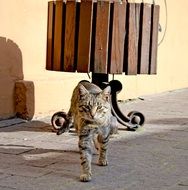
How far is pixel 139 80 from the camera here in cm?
936

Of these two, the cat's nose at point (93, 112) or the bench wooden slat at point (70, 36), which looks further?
the bench wooden slat at point (70, 36)

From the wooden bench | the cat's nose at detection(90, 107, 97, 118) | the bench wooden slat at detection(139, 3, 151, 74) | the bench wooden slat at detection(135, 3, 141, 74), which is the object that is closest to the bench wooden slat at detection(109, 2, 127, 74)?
the wooden bench

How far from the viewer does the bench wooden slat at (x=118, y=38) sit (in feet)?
18.7

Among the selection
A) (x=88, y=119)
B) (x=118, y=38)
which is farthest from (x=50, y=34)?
(x=88, y=119)

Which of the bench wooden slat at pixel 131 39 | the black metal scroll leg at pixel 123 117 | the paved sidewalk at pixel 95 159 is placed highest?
the bench wooden slat at pixel 131 39

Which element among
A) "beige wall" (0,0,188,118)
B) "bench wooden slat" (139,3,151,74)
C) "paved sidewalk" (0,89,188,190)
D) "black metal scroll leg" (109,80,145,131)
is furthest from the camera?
"beige wall" (0,0,188,118)

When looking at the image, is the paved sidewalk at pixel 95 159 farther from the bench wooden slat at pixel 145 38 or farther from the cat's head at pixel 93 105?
the bench wooden slat at pixel 145 38

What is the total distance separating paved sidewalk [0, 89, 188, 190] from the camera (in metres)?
4.06

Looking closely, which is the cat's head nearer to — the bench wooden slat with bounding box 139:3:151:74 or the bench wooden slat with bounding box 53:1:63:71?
the bench wooden slat with bounding box 53:1:63:71

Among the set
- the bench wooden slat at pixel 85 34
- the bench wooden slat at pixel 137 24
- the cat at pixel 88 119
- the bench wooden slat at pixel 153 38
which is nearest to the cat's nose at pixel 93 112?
the cat at pixel 88 119

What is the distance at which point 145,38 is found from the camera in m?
6.02

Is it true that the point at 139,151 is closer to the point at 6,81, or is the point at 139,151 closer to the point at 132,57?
the point at 132,57

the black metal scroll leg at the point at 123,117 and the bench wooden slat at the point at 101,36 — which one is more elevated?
the bench wooden slat at the point at 101,36

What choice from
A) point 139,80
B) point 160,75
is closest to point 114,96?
point 139,80
